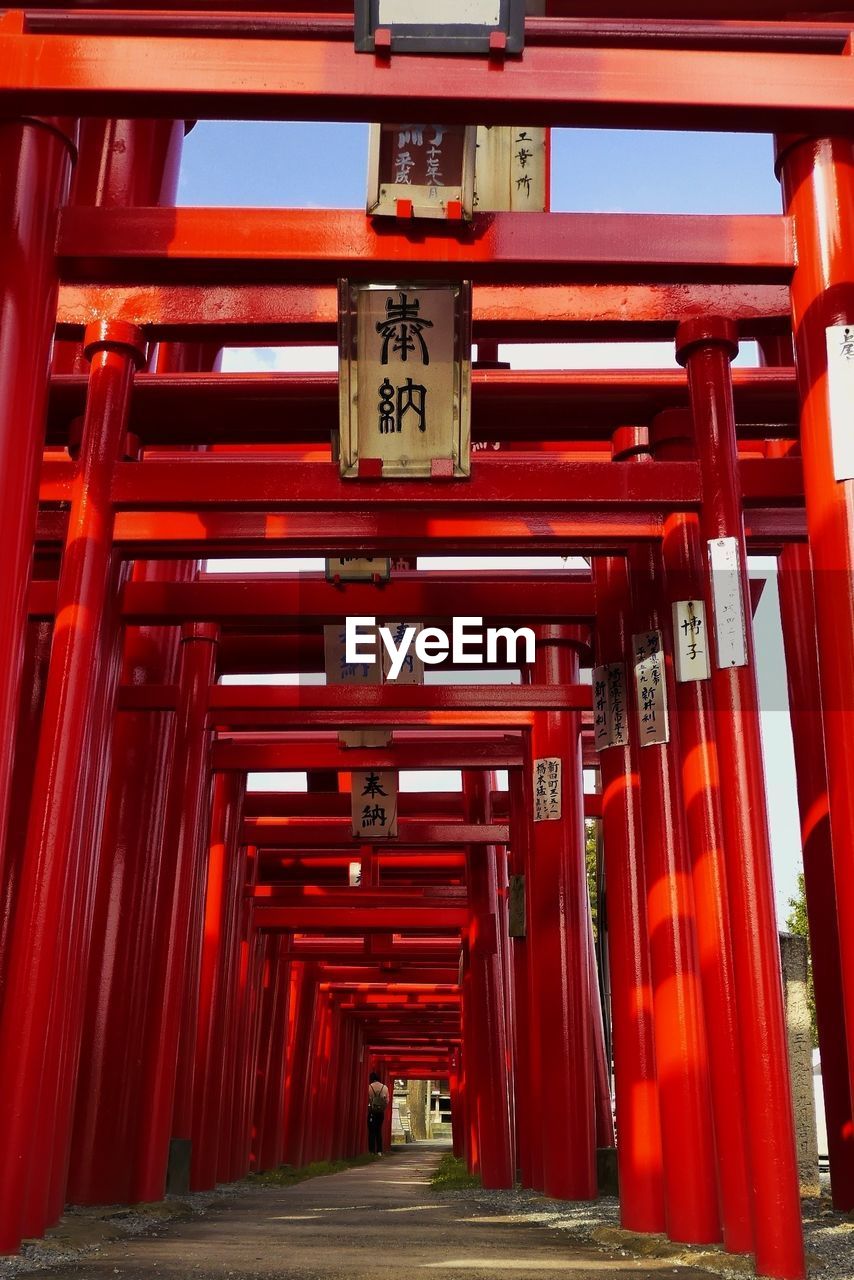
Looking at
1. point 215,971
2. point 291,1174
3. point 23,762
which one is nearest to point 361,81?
point 23,762

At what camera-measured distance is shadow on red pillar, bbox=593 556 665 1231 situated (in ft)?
24.9

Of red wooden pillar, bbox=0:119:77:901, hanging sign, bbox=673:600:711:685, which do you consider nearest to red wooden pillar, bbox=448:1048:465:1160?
hanging sign, bbox=673:600:711:685

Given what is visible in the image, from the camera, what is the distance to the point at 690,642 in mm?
6586

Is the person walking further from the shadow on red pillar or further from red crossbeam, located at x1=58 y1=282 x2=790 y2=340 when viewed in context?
red crossbeam, located at x1=58 y1=282 x2=790 y2=340

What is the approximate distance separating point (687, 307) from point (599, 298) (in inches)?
19.2

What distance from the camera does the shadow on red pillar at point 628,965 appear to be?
759cm

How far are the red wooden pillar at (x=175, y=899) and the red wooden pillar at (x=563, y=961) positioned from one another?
8.91 ft

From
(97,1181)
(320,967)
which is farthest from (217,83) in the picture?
(320,967)

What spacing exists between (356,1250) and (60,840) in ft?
9.02

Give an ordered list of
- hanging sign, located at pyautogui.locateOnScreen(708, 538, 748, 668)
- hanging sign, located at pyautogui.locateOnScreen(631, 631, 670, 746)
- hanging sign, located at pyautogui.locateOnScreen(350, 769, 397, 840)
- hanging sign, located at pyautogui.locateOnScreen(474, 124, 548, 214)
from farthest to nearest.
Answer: hanging sign, located at pyautogui.locateOnScreen(350, 769, 397, 840), hanging sign, located at pyautogui.locateOnScreen(631, 631, 670, 746), hanging sign, located at pyautogui.locateOnScreen(474, 124, 548, 214), hanging sign, located at pyautogui.locateOnScreen(708, 538, 748, 668)

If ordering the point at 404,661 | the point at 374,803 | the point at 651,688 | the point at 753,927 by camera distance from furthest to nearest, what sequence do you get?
the point at 374,803
the point at 404,661
the point at 651,688
the point at 753,927

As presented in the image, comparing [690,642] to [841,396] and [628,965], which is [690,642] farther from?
[628,965]

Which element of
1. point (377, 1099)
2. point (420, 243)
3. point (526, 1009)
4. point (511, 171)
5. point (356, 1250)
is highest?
point (511, 171)

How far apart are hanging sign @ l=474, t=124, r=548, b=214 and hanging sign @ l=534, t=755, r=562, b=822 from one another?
495 cm
